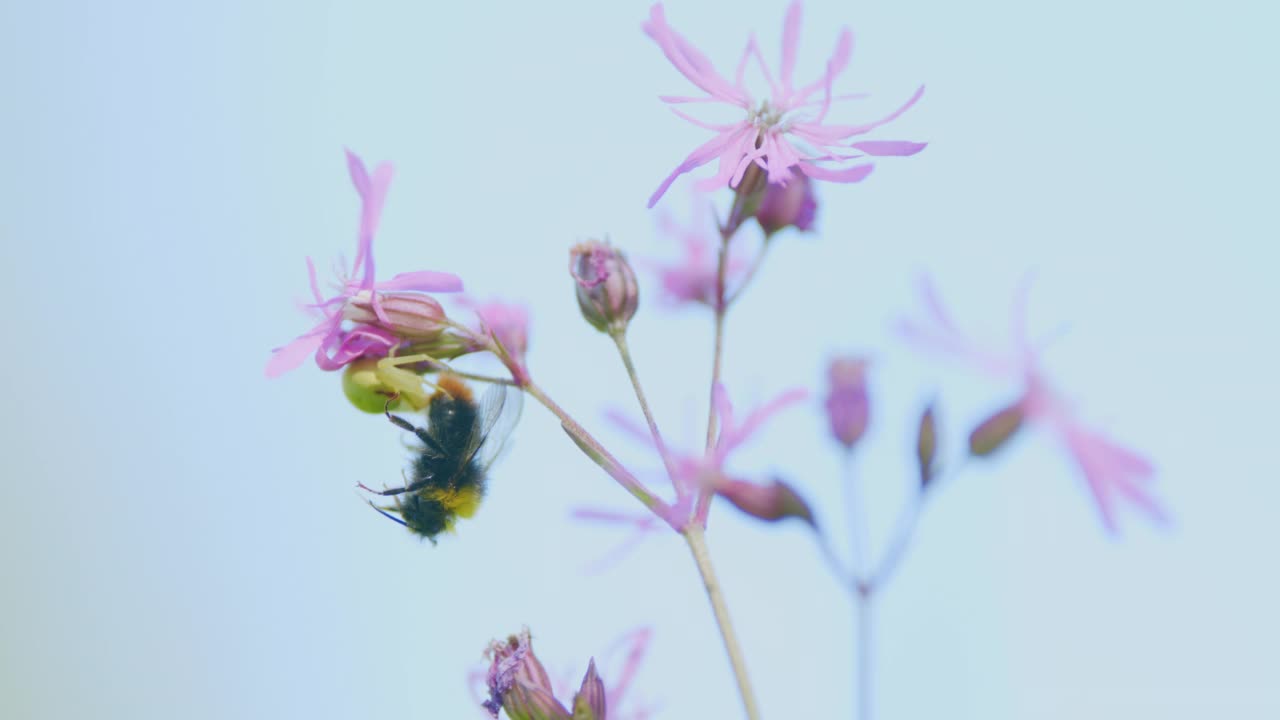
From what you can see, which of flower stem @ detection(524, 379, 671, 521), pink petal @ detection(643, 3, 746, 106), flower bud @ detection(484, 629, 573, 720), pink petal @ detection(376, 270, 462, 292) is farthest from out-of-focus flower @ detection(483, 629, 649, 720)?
pink petal @ detection(643, 3, 746, 106)

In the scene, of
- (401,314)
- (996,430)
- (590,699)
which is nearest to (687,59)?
(401,314)

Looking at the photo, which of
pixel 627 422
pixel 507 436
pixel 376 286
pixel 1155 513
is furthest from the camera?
pixel 507 436

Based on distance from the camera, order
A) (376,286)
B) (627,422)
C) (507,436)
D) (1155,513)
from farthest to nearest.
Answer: (507,436) → (376,286) → (627,422) → (1155,513)

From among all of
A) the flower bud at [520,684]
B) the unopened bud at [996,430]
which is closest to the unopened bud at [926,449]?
the unopened bud at [996,430]

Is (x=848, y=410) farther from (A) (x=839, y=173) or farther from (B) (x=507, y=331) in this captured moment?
(B) (x=507, y=331)

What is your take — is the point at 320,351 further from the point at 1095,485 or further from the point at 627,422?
the point at 1095,485

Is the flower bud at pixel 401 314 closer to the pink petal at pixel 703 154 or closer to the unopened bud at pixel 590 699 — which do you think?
the pink petal at pixel 703 154

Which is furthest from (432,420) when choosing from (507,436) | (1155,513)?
(1155,513)
